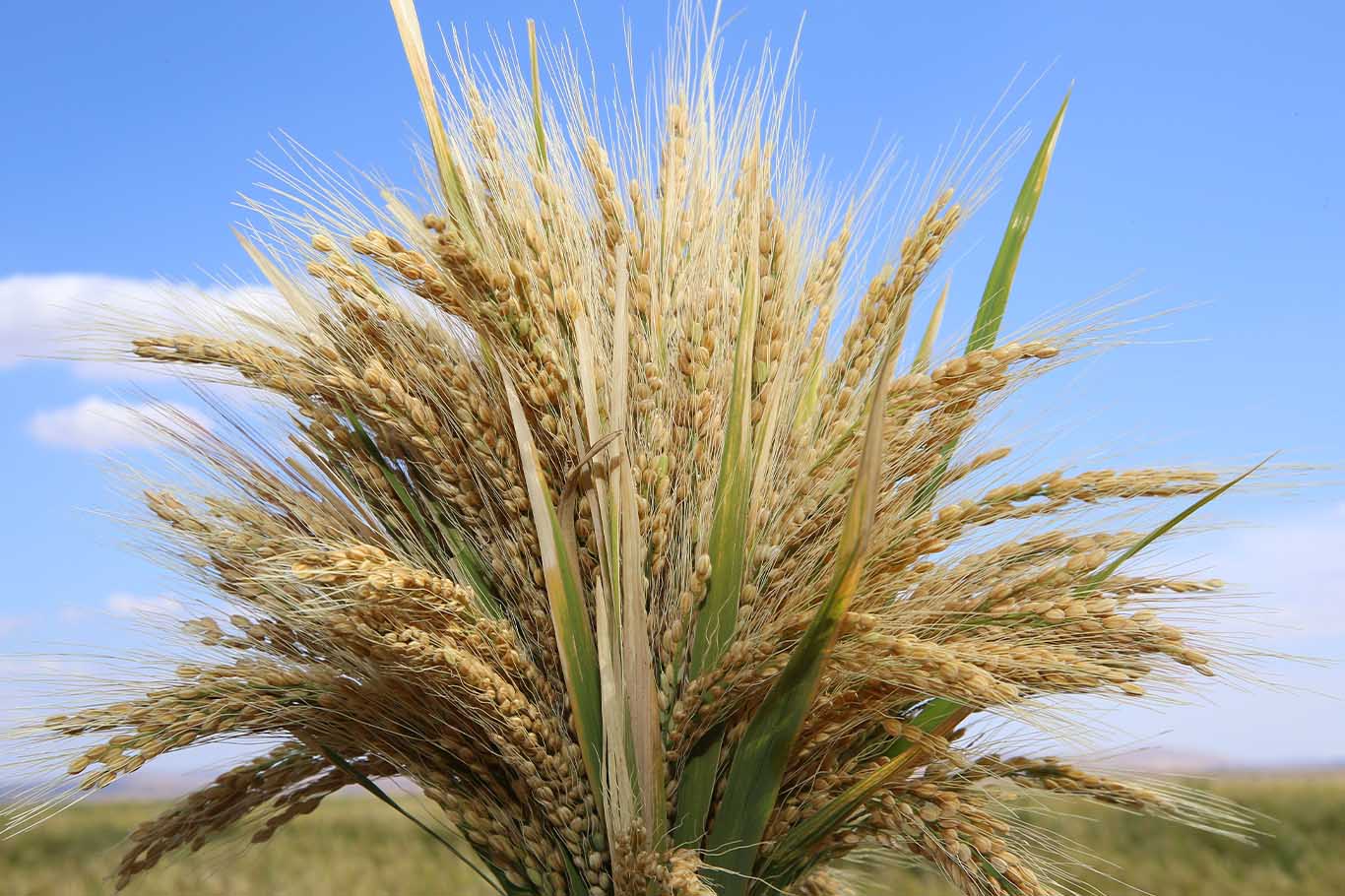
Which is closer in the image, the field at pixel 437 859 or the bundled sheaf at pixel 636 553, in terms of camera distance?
the bundled sheaf at pixel 636 553

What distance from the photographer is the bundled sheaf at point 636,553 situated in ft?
3.27

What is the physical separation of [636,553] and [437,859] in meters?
2.38

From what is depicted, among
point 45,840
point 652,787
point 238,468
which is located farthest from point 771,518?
point 45,840

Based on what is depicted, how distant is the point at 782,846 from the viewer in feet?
3.61

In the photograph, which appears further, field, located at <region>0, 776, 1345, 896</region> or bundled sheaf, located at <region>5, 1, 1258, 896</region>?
field, located at <region>0, 776, 1345, 896</region>

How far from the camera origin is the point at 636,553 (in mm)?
1003

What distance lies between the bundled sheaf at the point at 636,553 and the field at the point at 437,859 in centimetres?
181

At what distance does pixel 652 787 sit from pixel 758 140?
736 mm

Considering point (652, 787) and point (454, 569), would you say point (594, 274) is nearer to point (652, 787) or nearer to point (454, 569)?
point (454, 569)

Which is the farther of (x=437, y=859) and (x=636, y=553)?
(x=437, y=859)

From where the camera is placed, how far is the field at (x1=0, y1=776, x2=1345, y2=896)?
2807 millimetres

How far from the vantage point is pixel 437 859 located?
3033 millimetres

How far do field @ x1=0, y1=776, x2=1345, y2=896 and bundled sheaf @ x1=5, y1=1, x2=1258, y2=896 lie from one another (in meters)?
1.81

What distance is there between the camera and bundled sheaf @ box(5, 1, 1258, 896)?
3.27ft
